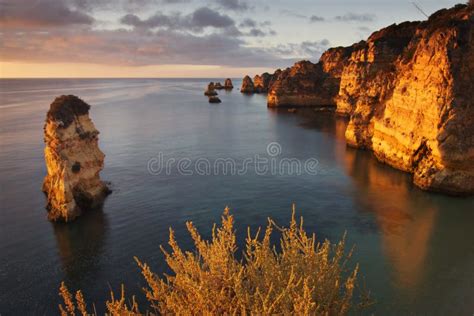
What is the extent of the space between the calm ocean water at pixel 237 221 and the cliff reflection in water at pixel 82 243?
0.10 meters

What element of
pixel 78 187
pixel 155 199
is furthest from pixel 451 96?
pixel 78 187

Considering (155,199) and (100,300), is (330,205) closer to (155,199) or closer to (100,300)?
(155,199)

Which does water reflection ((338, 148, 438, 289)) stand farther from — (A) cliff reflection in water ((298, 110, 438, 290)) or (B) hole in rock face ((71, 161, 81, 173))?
(B) hole in rock face ((71, 161, 81, 173))

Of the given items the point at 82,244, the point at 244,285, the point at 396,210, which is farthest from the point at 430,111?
the point at 82,244

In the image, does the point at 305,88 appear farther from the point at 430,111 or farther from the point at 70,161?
the point at 70,161

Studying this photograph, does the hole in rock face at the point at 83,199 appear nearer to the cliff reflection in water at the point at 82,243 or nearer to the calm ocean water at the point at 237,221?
the cliff reflection in water at the point at 82,243

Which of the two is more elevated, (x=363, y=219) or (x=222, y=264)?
(x=222, y=264)

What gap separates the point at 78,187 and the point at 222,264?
98.4ft

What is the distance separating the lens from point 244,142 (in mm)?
69938

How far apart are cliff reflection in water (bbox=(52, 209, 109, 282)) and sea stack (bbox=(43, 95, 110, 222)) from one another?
1226 mm

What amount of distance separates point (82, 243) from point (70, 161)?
9.20 m

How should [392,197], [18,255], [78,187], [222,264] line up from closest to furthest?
[222,264], [18,255], [78,187], [392,197]

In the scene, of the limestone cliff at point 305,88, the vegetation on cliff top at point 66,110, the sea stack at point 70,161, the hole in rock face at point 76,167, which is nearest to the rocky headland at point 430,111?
the sea stack at point 70,161

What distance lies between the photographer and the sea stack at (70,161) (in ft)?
107
